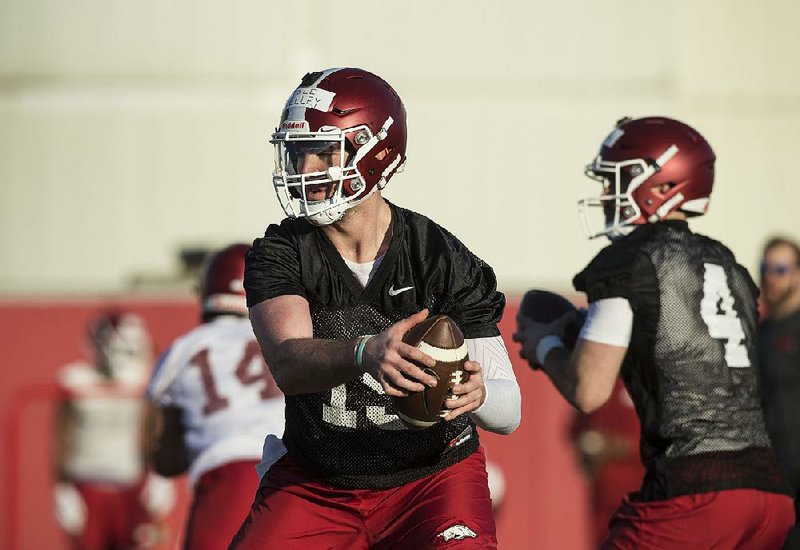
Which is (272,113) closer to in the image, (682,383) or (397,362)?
(682,383)

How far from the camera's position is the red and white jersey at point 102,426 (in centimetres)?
871

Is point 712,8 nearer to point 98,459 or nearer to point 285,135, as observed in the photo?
point 98,459

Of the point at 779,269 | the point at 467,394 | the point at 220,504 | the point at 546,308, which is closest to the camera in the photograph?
the point at 467,394

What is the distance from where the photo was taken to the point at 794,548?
421cm

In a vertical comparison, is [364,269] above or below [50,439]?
above

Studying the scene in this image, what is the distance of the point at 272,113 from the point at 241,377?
8.46m

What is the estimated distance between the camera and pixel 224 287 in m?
5.61

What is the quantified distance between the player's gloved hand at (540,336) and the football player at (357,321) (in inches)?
28.4

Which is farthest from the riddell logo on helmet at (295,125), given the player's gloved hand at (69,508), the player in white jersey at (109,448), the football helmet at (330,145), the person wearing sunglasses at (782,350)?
the player's gloved hand at (69,508)

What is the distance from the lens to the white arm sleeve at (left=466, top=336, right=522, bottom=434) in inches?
140

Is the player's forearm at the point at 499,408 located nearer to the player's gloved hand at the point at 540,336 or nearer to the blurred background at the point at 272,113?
the player's gloved hand at the point at 540,336

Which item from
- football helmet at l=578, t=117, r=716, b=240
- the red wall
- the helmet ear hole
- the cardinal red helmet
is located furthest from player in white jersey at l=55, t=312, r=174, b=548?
the helmet ear hole

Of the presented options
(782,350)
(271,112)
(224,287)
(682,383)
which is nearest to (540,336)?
(682,383)

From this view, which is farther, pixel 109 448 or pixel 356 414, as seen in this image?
pixel 109 448
